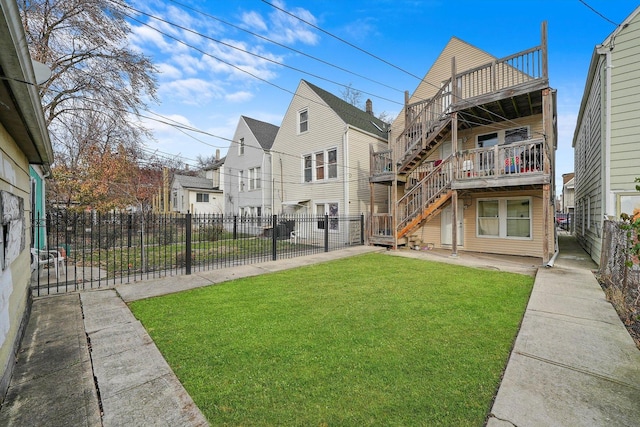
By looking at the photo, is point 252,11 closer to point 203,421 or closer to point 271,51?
point 271,51

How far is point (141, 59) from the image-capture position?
35.9 feet

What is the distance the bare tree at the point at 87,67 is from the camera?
9.59m

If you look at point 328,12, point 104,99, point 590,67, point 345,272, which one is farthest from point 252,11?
point 590,67

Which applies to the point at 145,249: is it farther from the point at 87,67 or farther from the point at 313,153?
the point at 313,153

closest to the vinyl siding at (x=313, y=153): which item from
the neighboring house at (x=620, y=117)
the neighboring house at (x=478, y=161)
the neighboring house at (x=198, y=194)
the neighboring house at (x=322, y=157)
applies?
the neighboring house at (x=322, y=157)

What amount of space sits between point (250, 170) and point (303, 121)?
5.48 metres

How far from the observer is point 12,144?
3383mm

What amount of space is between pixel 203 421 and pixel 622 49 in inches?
427

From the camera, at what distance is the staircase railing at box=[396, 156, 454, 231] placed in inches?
384

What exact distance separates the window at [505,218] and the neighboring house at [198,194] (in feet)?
70.6

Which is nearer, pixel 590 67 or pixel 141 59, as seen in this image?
pixel 590 67

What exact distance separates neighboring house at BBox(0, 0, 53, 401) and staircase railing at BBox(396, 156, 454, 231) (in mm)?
9937

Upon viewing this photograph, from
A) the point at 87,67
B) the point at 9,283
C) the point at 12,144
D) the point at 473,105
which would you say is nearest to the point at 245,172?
the point at 87,67

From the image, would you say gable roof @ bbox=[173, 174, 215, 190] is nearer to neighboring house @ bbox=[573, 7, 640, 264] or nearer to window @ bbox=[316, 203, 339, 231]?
window @ bbox=[316, 203, 339, 231]
